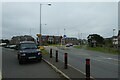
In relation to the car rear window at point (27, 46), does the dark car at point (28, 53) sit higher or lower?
lower

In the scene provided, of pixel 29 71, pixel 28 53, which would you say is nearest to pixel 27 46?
pixel 28 53

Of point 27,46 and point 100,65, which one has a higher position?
point 27,46

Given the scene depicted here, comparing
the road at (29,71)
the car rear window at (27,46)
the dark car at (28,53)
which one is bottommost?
the road at (29,71)

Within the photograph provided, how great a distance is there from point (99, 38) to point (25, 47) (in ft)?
316

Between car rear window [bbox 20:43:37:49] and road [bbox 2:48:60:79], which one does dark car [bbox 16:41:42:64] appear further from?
road [bbox 2:48:60:79]

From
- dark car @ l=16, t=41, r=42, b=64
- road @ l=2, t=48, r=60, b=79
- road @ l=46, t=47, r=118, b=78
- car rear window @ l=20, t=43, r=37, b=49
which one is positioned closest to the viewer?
road @ l=2, t=48, r=60, b=79

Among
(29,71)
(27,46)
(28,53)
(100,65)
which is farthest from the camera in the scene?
(27,46)

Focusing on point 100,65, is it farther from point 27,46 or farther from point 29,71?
point 27,46

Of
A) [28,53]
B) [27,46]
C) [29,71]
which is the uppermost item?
[27,46]

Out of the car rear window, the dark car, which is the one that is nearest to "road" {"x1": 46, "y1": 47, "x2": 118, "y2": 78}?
the dark car

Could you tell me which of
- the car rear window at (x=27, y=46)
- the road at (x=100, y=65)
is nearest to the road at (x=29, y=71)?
the road at (x=100, y=65)

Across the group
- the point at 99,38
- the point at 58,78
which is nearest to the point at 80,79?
the point at 58,78

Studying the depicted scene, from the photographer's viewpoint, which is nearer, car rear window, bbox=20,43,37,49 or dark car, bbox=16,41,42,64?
dark car, bbox=16,41,42,64

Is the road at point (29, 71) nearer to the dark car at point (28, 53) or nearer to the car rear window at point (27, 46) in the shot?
the dark car at point (28, 53)
